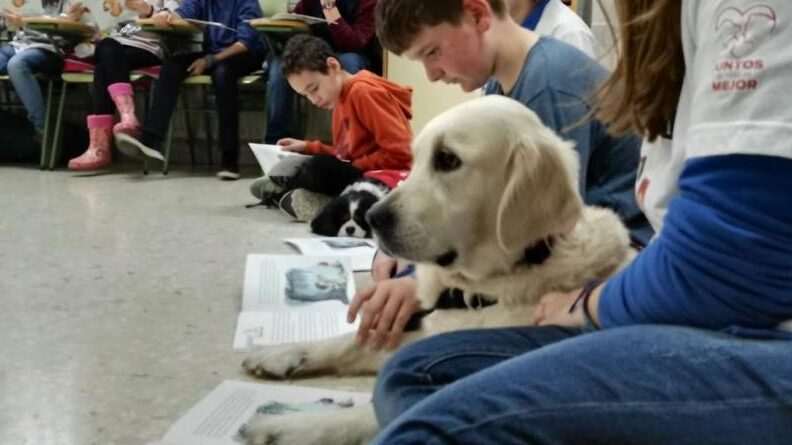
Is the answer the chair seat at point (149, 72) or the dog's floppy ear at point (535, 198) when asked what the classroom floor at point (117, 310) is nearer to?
the dog's floppy ear at point (535, 198)

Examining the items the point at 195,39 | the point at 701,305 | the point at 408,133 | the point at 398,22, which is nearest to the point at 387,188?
the point at 408,133

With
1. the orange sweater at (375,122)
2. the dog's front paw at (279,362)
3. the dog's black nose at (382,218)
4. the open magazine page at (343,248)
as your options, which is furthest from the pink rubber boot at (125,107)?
the dog's black nose at (382,218)

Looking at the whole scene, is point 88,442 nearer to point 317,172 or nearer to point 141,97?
point 317,172

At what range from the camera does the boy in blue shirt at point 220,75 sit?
185 inches

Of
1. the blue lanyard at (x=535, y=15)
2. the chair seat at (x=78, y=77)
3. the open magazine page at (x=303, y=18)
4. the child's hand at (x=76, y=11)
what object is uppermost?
the blue lanyard at (x=535, y=15)

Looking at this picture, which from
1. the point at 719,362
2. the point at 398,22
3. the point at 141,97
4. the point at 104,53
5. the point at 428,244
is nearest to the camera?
the point at 719,362

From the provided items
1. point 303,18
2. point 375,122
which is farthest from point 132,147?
point 375,122

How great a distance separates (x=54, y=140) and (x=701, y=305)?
16.0 ft

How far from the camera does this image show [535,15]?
2.06 meters

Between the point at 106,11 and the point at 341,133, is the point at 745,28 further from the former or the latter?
the point at 106,11

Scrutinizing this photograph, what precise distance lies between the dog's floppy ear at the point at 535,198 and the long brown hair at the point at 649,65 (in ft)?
0.73

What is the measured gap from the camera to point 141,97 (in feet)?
18.1

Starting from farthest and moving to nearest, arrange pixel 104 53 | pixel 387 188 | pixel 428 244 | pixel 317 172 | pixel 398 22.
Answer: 1. pixel 104 53
2. pixel 317 172
3. pixel 387 188
4. pixel 398 22
5. pixel 428 244

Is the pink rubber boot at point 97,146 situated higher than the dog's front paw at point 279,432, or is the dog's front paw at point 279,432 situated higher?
the dog's front paw at point 279,432
